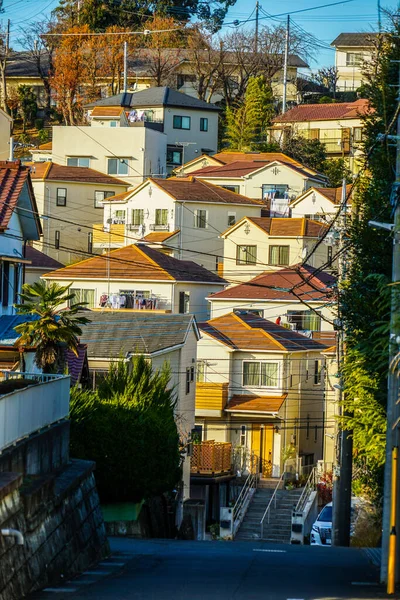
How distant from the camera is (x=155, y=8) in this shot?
324 ft

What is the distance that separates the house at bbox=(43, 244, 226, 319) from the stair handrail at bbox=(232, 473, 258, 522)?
10.8 meters

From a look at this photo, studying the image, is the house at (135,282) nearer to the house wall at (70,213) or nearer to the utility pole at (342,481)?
the house wall at (70,213)

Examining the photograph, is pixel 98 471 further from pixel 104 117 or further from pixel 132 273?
pixel 104 117

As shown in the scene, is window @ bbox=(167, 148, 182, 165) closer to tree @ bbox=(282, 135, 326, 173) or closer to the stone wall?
tree @ bbox=(282, 135, 326, 173)

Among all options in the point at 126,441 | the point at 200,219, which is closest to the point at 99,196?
the point at 200,219

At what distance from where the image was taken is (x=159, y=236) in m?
67.1

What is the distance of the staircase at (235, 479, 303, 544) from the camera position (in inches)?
1641

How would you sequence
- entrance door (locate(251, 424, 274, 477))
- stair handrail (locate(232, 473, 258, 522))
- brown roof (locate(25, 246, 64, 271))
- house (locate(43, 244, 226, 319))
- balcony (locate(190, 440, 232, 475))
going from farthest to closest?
brown roof (locate(25, 246, 64, 271)) → house (locate(43, 244, 226, 319)) → entrance door (locate(251, 424, 274, 477)) → balcony (locate(190, 440, 232, 475)) → stair handrail (locate(232, 473, 258, 522))

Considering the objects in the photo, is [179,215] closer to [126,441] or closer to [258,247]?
[258,247]

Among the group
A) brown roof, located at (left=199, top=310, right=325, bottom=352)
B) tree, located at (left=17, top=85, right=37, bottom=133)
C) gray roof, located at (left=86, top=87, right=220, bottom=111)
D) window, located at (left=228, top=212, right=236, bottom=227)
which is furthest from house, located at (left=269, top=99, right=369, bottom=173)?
brown roof, located at (left=199, top=310, right=325, bottom=352)

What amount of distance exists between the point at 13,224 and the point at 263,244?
1274 inches

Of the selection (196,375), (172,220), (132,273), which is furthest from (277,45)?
(196,375)

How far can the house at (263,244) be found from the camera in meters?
64.4

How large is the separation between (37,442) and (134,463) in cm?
1218
